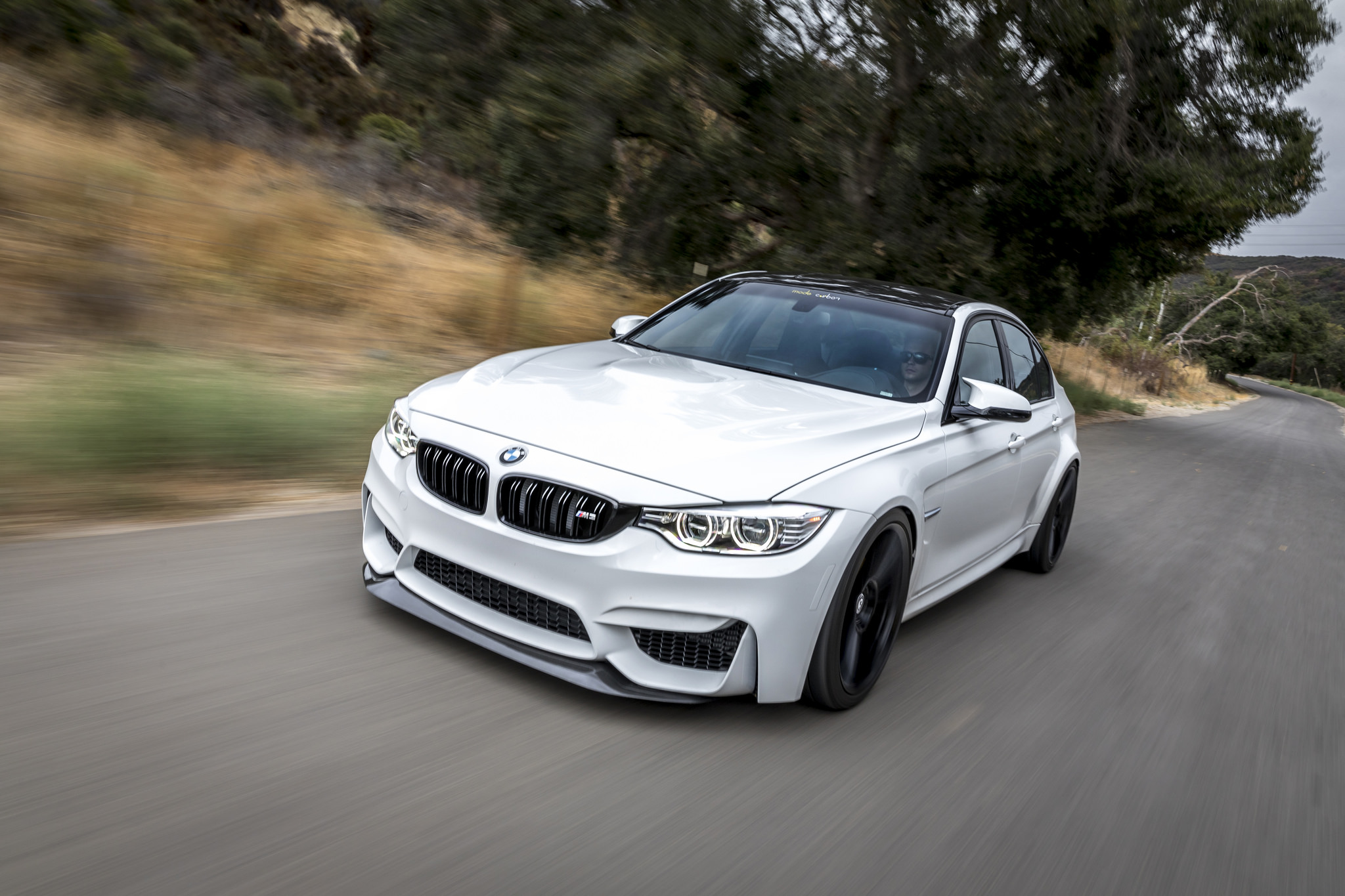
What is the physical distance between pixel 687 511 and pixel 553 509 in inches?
16.3

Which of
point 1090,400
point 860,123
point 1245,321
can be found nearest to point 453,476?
point 860,123

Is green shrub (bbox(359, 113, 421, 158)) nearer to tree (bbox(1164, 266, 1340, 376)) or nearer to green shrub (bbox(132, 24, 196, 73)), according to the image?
green shrub (bbox(132, 24, 196, 73))

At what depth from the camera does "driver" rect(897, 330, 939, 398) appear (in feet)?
14.6

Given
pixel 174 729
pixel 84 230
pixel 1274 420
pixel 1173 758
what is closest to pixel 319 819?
pixel 174 729

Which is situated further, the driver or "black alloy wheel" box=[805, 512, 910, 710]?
the driver

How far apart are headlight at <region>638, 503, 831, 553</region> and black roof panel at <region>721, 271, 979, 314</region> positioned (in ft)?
6.72

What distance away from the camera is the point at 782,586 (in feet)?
10.5

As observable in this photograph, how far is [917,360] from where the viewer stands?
15.0ft

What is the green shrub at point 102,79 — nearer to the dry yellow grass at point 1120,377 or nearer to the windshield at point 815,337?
the windshield at point 815,337

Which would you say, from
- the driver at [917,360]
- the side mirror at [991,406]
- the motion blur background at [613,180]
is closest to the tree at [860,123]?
the motion blur background at [613,180]

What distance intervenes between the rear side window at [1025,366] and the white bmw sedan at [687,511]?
997mm

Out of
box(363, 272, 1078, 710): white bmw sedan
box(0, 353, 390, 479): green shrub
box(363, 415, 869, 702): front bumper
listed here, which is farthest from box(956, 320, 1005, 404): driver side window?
box(0, 353, 390, 479): green shrub

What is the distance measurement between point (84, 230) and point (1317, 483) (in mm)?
14056

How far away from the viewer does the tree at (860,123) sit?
38.9 ft
